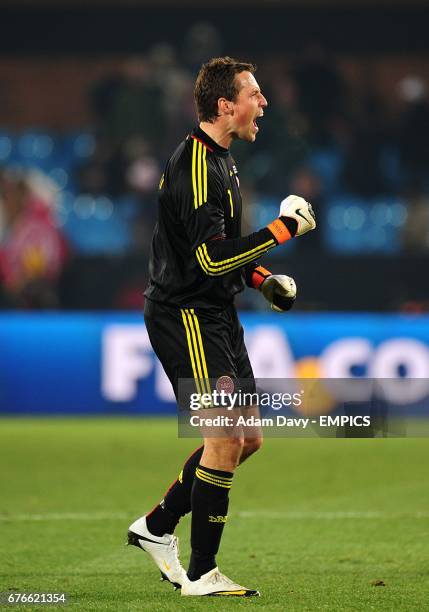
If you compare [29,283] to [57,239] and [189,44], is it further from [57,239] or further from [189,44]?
[189,44]

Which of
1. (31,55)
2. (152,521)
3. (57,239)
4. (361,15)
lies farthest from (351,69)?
(152,521)

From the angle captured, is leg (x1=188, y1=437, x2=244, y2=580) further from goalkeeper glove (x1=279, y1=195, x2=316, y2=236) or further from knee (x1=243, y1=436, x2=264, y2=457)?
goalkeeper glove (x1=279, y1=195, x2=316, y2=236)

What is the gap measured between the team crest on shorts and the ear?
1.01 meters

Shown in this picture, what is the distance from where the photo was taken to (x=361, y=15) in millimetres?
18328

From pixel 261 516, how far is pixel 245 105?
9.87 feet

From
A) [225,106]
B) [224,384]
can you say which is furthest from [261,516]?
[225,106]

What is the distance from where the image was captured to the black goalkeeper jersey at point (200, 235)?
4.62m

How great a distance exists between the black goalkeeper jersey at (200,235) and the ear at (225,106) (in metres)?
0.12

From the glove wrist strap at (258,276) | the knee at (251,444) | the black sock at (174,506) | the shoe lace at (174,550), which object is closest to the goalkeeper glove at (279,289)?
the glove wrist strap at (258,276)

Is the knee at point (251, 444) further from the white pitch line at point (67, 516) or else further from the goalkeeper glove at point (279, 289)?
the white pitch line at point (67, 516)

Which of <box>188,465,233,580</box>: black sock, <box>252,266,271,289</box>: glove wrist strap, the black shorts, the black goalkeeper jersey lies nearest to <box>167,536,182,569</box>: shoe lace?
<box>188,465,233,580</box>: black sock

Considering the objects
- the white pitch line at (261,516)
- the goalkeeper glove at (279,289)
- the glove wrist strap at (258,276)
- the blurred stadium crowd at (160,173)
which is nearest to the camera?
the goalkeeper glove at (279,289)

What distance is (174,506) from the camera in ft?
16.6

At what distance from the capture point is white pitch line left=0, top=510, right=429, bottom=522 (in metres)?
6.95
